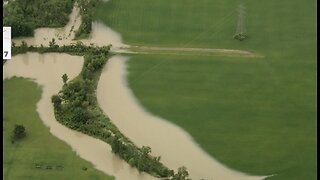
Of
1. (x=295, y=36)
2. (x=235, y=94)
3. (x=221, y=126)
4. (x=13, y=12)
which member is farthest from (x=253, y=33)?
(x=13, y=12)

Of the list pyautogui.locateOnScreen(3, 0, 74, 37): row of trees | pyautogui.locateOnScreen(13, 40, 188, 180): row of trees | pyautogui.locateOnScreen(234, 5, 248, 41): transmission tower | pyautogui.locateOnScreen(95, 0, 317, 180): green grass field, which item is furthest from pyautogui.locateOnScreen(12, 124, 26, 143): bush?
pyautogui.locateOnScreen(234, 5, 248, 41): transmission tower

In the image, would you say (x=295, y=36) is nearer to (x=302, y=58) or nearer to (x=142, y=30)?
(x=302, y=58)

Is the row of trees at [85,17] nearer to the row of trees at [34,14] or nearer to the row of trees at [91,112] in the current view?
the row of trees at [34,14]

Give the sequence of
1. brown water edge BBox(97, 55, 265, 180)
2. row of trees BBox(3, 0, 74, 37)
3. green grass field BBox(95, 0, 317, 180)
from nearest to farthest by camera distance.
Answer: brown water edge BBox(97, 55, 265, 180) < green grass field BBox(95, 0, 317, 180) < row of trees BBox(3, 0, 74, 37)

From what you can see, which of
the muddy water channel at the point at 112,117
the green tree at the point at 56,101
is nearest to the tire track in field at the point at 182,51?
the muddy water channel at the point at 112,117

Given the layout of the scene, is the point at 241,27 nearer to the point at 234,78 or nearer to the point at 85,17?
the point at 234,78

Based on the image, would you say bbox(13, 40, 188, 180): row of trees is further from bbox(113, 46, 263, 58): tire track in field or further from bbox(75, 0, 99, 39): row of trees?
bbox(113, 46, 263, 58): tire track in field
